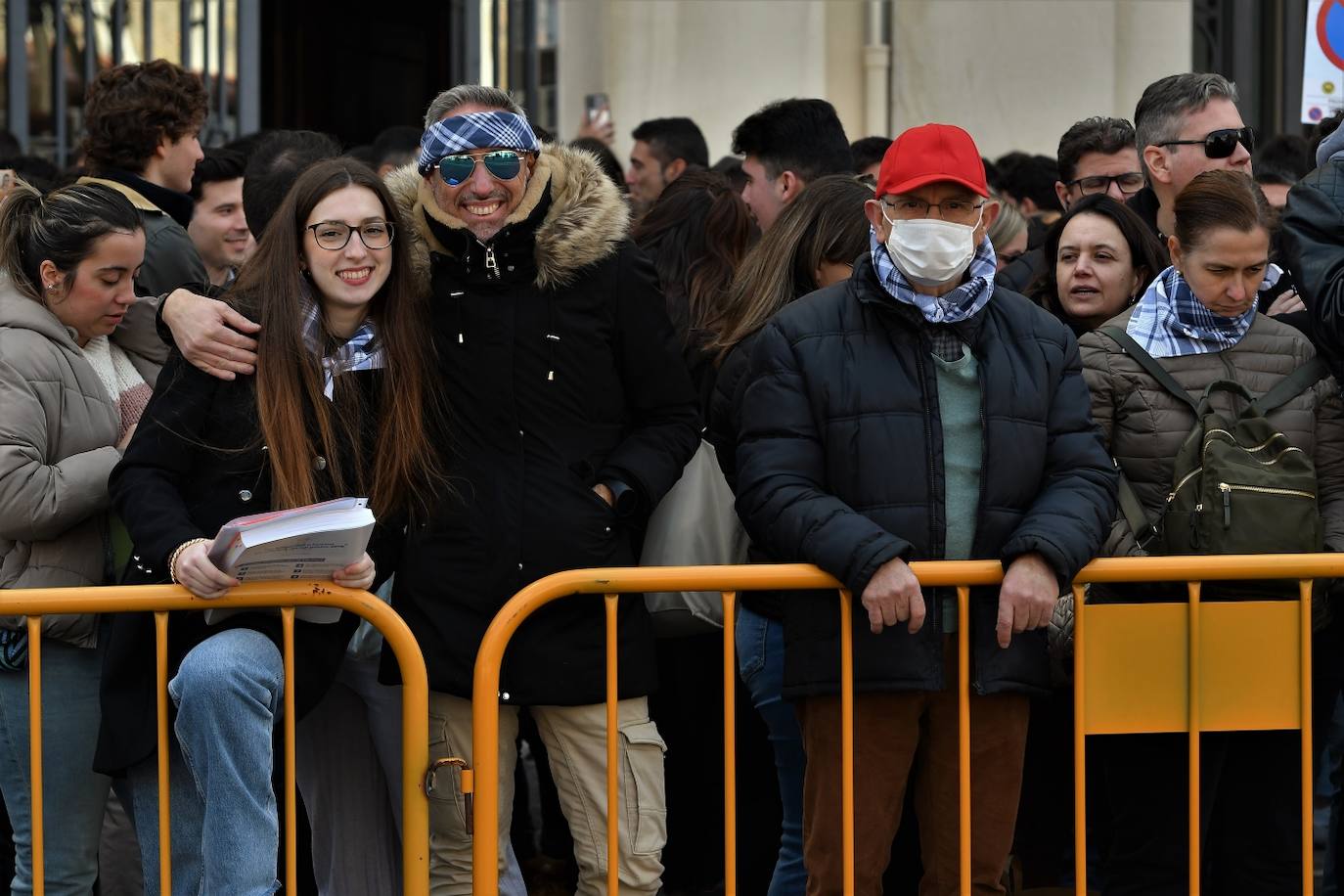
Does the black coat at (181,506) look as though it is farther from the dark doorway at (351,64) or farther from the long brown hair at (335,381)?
the dark doorway at (351,64)

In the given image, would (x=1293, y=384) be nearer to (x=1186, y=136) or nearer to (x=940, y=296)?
(x=940, y=296)

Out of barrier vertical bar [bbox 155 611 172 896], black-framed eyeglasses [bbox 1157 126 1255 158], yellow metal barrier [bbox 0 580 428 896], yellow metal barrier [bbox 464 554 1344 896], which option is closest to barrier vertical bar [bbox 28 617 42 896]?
yellow metal barrier [bbox 0 580 428 896]

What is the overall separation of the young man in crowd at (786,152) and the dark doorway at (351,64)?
8.20 meters

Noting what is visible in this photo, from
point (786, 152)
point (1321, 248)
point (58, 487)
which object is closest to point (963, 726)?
point (1321, 248)

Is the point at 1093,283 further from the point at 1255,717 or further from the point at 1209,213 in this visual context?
the point at 1255,717

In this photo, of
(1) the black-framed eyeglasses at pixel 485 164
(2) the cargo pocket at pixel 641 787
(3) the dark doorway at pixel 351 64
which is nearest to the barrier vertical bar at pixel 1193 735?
(2) the cargo pocket at pixel 641 787

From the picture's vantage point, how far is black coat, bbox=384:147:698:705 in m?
4.08

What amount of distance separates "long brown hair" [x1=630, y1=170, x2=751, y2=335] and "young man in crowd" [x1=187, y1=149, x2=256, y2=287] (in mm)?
1474

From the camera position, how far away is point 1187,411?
4.24m

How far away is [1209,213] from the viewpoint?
4.38 m

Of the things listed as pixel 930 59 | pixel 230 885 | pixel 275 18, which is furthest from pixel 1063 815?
pixel 275 18

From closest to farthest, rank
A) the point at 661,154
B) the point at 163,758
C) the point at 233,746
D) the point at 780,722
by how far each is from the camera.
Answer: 1. the point at 233,746
2. the point at 163,758
3. the point at 780,722
4. the point at 661,154

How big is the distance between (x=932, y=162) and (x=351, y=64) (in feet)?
37.4

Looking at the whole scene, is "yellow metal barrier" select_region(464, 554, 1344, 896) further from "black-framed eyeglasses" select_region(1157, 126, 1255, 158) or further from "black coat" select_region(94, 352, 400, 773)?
"black-framed eyeglasses" select_region(1157, 126, 1255, 158)
